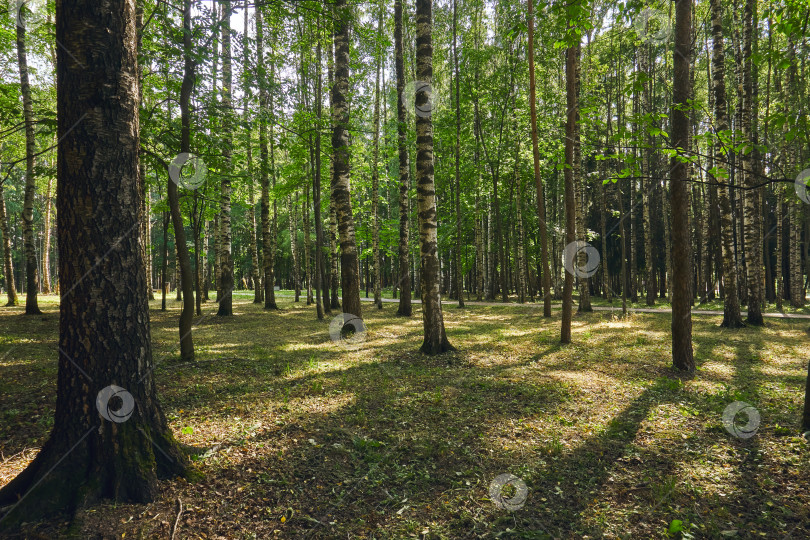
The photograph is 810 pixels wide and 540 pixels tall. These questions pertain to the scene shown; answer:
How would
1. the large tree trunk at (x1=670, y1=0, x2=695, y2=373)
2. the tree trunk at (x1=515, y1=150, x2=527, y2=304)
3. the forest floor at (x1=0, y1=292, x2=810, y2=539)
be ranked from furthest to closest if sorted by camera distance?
the tree trunk at (x1=515, y1=150, x2=527, y2=304), the large tree trunk at (x1=670, y1=0, x2=695, y2=373), the forest floor at (x1=0, y1=292, x2=810, y2=539)

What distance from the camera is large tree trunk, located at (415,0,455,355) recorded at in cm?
880

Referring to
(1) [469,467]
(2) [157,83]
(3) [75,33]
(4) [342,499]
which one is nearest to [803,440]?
(1) [469,467]

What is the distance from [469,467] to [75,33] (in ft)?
17.5

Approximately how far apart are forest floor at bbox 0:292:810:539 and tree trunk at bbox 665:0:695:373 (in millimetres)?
808

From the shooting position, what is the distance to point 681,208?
7391 mm

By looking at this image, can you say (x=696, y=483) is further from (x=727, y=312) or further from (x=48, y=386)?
(x=727, y=312)

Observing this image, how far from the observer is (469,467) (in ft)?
13.8

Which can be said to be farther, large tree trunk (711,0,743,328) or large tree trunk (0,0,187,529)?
large tree trunk (711,0,743,328)

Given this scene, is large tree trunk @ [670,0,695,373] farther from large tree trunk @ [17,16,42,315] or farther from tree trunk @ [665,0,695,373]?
large tree trunk @ [17,16,42,315]

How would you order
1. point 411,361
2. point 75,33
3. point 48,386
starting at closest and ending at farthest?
point 75,33 < point 48,386 < point 411,361

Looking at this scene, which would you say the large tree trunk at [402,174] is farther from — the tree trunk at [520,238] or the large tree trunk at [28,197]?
the large tree trunk at [28,197]

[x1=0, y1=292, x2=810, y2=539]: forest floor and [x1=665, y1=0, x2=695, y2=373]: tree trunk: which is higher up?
[x1=665, y1=0, x2=695, y2=373]: tree trunk

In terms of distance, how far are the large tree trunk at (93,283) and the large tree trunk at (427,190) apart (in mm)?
6204

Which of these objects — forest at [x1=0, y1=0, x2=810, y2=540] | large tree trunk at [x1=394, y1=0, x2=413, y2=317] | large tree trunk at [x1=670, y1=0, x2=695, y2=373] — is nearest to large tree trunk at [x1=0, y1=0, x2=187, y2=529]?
Answer: forest at [x1=0, y1=0, x2=810, y2=540]
